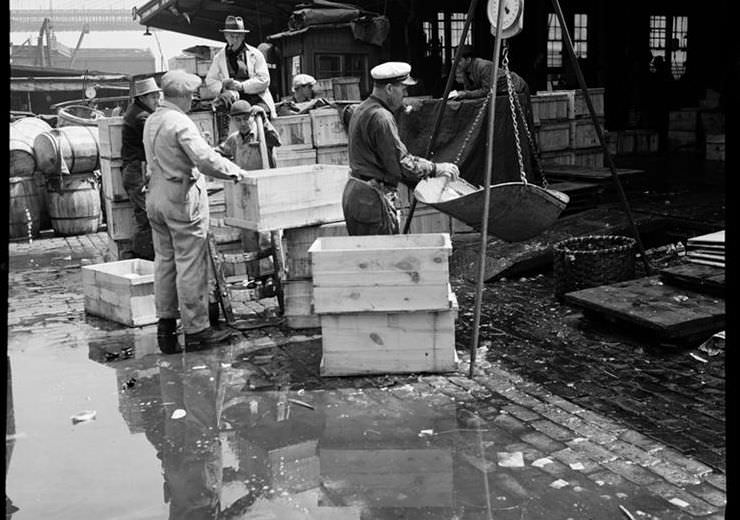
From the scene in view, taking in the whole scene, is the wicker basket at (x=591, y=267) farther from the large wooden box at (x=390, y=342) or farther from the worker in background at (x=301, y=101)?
the worker in background at (x=301, y=101)

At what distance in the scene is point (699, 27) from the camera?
72.5 ft

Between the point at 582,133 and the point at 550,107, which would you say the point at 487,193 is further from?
the point at 582,133

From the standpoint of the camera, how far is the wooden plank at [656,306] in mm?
6863

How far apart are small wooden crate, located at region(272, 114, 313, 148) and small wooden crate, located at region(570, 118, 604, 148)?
397 centimetres

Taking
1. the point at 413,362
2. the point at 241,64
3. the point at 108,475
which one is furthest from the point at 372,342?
the point at 241,64

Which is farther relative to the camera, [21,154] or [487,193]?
[21,154]

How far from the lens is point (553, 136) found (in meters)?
12.6

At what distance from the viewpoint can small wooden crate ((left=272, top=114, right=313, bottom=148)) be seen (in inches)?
439

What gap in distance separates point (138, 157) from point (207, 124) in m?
1.77

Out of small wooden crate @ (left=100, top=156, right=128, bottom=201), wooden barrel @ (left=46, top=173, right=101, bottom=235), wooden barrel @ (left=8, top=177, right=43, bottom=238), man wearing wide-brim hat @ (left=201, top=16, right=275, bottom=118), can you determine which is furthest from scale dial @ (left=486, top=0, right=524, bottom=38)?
wooden barrel @ (left=8, top=177, right=43, bottom=238)

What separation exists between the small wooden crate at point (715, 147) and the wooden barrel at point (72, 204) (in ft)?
38.1

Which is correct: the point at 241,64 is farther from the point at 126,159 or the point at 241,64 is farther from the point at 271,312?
the point at 271,312

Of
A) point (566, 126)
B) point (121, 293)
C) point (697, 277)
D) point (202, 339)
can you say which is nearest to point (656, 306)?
point (697, 277)

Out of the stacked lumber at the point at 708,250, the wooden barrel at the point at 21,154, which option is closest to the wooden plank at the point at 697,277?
the stacked lumber at the point at 708,250
